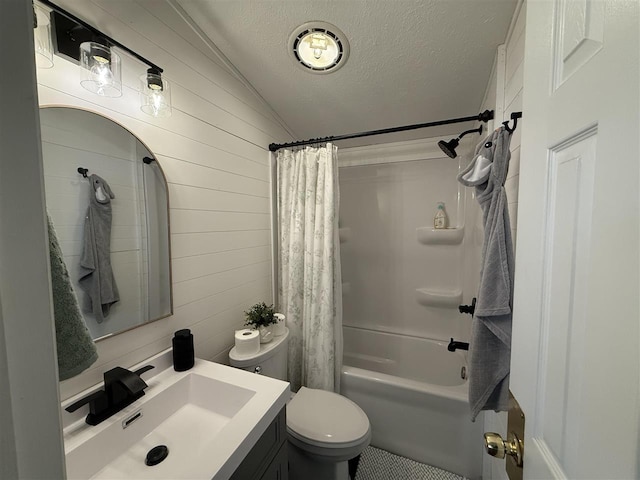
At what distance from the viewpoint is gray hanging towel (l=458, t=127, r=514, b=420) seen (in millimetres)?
834

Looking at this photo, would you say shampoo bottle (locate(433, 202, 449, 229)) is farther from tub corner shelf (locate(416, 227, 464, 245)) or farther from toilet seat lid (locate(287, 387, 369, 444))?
toilet seat lid (locate(287, 387, 369, 444))

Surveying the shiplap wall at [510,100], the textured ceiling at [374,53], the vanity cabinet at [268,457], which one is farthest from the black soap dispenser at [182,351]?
the textured ceiling at [374,53]

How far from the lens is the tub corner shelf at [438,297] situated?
2.22 meters

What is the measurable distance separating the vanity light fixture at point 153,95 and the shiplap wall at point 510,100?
4.51 feet

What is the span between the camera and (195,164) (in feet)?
4.08

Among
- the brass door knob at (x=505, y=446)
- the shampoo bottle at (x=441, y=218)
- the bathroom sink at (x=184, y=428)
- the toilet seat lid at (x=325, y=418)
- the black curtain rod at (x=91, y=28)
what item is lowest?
the toilet seat lid at (x=325, y=418)

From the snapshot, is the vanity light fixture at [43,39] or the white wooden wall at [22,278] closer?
the white wooden wall at [22,278]

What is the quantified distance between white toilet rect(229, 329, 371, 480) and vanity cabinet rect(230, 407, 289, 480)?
0.23m

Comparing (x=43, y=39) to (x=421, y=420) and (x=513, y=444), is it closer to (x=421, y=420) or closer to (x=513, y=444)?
(x=513, y=444)

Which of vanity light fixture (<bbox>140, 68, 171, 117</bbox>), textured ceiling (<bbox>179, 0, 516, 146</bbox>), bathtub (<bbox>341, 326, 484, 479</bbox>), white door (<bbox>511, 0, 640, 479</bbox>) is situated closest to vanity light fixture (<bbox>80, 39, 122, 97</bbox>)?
vanity light fixture (<bbox>140, 68, 171, 117</bbox>)

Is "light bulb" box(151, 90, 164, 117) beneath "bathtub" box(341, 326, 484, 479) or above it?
above

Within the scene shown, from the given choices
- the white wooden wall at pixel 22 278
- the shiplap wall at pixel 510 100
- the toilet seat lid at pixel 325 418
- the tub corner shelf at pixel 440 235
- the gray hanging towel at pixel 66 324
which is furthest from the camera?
the tub corner shelf at pixel 440 235

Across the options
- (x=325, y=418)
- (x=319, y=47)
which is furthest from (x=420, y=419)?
(x=319, y=47)

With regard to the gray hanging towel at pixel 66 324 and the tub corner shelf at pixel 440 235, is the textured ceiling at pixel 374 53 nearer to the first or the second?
the tub corner shelf at pixel 440 235
